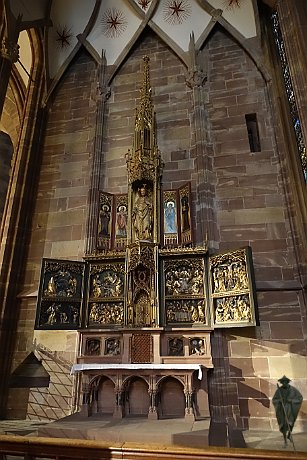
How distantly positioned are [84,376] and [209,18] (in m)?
10.5

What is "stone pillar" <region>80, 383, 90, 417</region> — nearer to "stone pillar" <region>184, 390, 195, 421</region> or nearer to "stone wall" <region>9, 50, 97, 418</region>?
"stone wall" <region>9, 50, 97, 418</region>

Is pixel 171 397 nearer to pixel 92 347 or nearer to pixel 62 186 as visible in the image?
pixel 92 347

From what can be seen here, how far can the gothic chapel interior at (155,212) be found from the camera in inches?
273

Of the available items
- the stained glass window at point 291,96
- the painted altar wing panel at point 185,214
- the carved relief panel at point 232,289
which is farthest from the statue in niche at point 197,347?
the stained glass window at point 291,96

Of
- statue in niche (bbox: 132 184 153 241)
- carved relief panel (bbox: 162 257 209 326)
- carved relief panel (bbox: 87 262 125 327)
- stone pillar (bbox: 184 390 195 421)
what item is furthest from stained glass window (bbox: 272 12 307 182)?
stone pillar (bbox: 184 390 195 421)

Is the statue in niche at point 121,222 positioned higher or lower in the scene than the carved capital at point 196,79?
lower

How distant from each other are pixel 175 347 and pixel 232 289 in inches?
63.5

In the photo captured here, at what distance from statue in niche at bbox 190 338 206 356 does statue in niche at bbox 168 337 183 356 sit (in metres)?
0.22

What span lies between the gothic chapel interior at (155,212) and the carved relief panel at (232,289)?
0.10 ft

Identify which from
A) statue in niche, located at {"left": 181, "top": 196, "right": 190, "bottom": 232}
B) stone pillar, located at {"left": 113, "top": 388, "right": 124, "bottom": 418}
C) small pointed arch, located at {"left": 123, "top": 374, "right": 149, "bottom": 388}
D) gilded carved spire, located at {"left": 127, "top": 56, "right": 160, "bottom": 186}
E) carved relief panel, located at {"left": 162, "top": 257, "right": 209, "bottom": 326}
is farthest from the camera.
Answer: gilded carved spire, located at {"left": 127, "top": 56, "right": 160, "bottom": 186}

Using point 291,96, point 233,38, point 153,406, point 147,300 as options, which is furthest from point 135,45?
point 153,406

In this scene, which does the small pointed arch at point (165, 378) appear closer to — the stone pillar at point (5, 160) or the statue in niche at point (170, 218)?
the statue in niche at point (170, 218)

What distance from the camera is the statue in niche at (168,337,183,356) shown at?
277 inches

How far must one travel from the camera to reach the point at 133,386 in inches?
273
